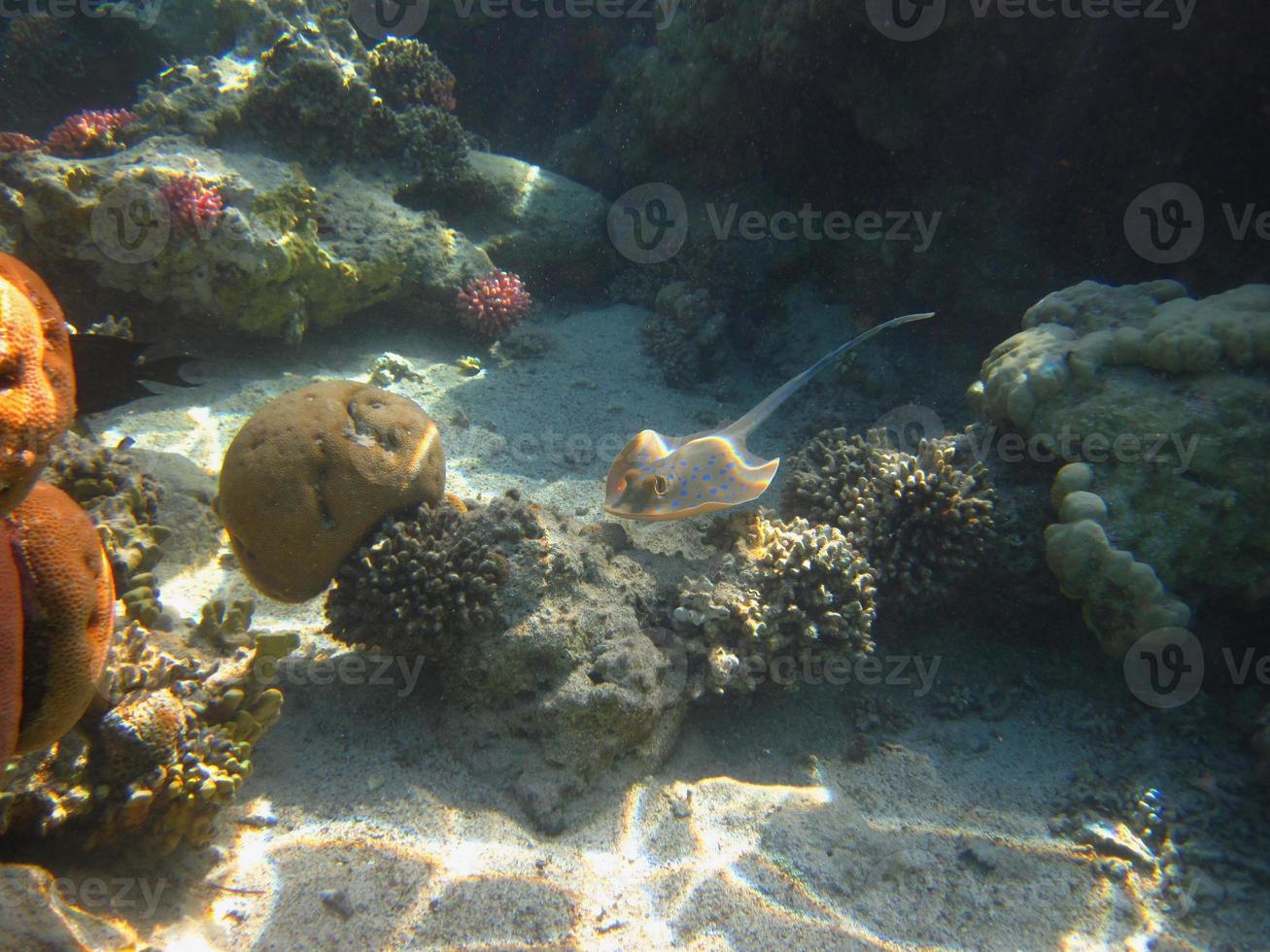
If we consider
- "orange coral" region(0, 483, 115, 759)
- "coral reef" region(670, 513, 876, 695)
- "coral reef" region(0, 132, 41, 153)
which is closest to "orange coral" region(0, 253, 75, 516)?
"orange coral" region(0, 483, 115, 759)

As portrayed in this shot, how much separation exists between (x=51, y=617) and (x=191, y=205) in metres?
5.51

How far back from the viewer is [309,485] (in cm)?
400

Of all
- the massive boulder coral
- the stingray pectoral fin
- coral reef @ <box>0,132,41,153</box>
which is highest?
the massive boulder coral

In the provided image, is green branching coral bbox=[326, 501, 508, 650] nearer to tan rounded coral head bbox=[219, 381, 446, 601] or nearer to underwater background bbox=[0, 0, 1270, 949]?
underwater background bbox=[0, 0, 1270, 949]

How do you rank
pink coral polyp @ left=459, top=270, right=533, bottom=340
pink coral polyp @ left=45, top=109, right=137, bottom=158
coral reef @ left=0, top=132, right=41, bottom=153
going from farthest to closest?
pink coral polyp @ left=459, top=270, right=533, bottom=340 → coral reef @ left=0, top=132, right=41, bottom=153 → pink coral polyp @ left=45, top=109, right=137, bottom=158

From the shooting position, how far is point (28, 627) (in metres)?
2.29

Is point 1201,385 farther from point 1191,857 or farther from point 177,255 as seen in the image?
Result: point 177,255

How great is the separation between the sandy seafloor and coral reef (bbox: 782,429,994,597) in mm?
734

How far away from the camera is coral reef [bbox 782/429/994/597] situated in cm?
497

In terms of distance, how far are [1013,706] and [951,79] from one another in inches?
239

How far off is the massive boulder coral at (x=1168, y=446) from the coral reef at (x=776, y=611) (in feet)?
4.90

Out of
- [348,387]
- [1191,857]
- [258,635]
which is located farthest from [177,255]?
[1191,857]

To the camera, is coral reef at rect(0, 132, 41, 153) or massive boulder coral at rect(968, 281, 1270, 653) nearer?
massive boulder coral at rect(968, 281, 1270, 653)

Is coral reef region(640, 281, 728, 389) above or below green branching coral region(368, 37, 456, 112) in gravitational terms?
below
